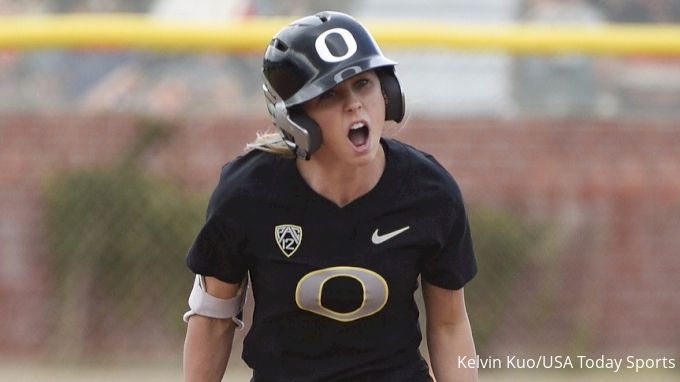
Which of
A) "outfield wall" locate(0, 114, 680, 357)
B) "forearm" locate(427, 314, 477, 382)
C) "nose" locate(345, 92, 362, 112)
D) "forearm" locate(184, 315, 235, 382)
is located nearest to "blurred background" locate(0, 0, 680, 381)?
"outfield wall" locate(0, 114, 680, 357)

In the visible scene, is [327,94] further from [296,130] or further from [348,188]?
[348,188]

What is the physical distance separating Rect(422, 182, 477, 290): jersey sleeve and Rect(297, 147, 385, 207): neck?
8.9 inches

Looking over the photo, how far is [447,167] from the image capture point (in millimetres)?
7215

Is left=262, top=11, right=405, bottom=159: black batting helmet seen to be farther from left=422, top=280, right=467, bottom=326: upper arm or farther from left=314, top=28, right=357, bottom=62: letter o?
left=422, top=280, right=467, bottom=326: upper arm

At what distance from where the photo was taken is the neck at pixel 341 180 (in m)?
3.05

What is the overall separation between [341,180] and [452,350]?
565mm

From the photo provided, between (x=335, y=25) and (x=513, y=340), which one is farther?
(x=513, y=340)

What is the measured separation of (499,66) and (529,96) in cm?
27

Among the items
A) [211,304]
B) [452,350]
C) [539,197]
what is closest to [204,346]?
[211,304]

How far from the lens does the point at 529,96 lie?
7266 millimetres

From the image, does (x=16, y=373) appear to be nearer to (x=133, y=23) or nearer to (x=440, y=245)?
(x=133, y=23)

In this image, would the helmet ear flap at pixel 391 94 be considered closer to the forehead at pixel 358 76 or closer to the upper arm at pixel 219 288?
the forehead at pixel 358 76

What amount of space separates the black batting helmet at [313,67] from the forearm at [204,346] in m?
0.53

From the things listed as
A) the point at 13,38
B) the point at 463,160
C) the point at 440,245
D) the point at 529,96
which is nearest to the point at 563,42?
the point at 529,96
